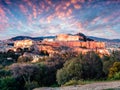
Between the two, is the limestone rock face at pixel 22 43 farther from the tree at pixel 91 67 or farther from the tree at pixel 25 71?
the tree at pixel 91 67

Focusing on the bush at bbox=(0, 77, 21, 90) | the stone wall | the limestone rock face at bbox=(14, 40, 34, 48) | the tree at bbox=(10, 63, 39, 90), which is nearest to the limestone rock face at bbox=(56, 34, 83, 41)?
the stone wall

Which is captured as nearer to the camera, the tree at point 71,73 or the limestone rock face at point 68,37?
the tree at point 71,73

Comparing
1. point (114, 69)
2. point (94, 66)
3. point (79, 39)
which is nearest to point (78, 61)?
point (94, 66)

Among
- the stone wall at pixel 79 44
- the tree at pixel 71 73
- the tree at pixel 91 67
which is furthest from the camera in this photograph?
the stone wall at pixel 79 44

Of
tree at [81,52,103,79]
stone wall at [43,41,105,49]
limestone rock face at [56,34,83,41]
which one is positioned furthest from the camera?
limestone rock face at [56,34,83,41]

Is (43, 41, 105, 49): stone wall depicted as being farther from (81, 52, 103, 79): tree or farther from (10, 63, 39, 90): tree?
(81, 52, 103, 79): tree

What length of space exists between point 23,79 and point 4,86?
682 centimetres

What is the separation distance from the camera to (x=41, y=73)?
137ft

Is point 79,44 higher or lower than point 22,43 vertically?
lower

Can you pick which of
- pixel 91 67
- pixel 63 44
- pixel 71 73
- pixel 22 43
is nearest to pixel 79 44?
pixel 63 44

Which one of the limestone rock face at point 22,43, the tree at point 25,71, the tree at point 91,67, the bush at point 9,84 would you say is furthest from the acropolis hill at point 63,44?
the tree at point 91,67

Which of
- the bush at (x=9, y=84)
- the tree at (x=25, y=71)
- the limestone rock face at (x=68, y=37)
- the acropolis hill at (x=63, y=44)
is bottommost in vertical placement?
the bush at (x=9, y=84)

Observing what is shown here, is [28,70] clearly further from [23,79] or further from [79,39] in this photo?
[79,39]

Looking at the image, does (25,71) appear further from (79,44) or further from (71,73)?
(79,44)
